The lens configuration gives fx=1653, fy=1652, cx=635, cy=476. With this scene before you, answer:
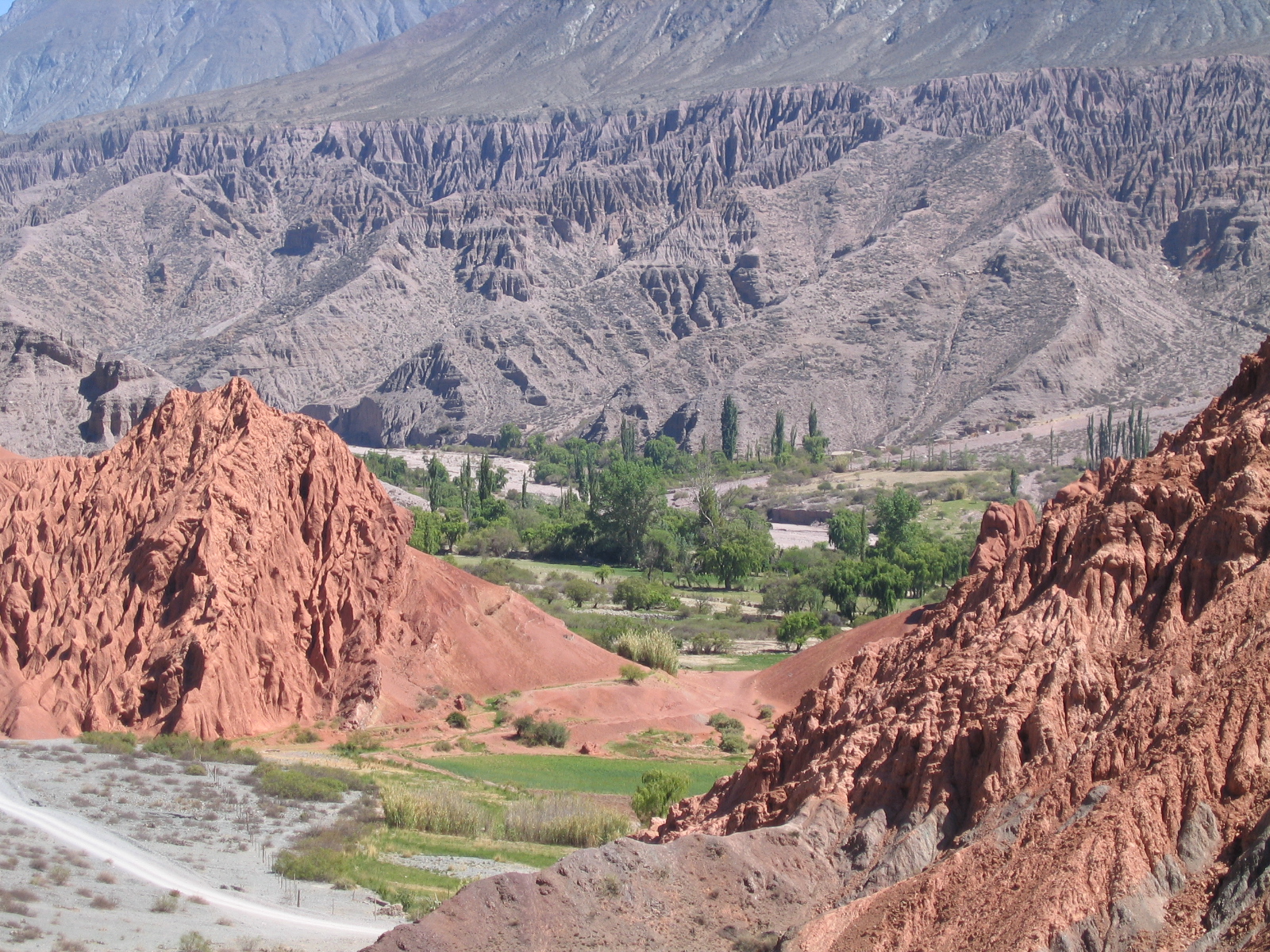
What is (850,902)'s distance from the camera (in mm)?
17250

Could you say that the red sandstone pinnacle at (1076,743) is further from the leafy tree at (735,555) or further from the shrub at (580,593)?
the leafy tree at (735,555)

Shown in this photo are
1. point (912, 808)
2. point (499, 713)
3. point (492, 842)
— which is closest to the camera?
point (912, 808)

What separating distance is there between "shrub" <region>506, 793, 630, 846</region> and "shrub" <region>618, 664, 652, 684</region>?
17878 millimetres

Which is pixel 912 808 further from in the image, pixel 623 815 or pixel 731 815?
pixel 623 815

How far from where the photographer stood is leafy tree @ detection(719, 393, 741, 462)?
142 m

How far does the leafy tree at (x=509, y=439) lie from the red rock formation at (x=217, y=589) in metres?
112

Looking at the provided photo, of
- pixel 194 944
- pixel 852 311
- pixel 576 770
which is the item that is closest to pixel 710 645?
pixel 576 770

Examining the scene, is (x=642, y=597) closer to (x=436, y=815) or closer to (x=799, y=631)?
(x=799, y=631)

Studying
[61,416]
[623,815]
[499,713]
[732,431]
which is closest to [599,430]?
[732,431]

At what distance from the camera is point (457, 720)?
4294cm

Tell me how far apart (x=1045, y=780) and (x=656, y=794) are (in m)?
14.7

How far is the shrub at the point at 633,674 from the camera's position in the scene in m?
48.5

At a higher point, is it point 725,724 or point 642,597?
point 642,597

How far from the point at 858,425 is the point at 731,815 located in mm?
131110
